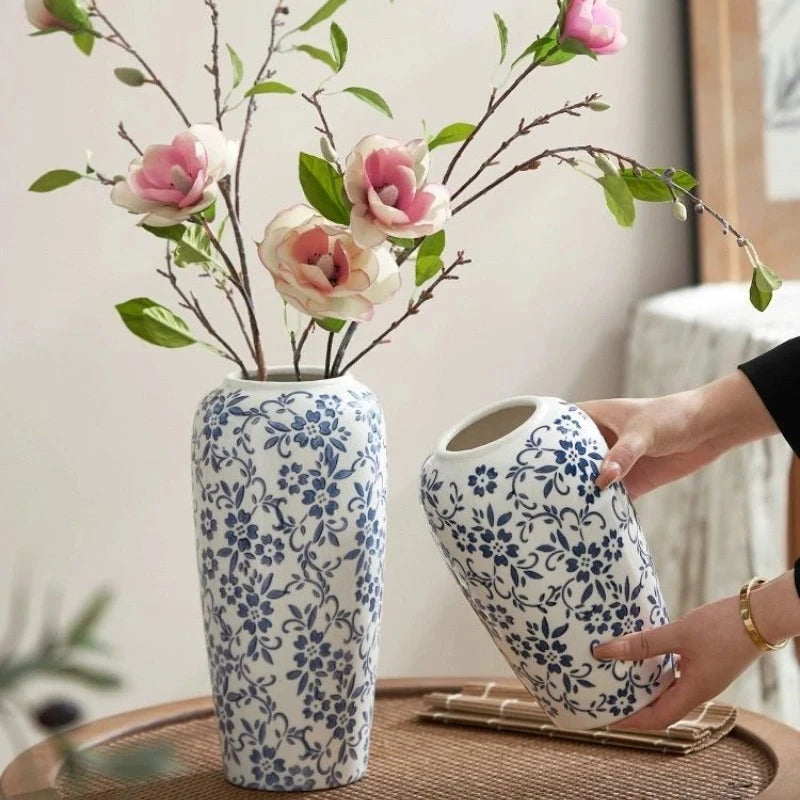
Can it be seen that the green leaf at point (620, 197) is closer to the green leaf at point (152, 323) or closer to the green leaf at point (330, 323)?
the green leaf at point (330, 323)

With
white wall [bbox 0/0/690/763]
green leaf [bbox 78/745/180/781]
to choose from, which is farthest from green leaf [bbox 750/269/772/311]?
white wall [bbox 0/0/690/763]

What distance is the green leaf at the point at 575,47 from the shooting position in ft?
2.55

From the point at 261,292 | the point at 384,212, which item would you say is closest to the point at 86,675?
the point at 384,212

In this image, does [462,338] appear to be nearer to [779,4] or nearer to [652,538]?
[652,538]

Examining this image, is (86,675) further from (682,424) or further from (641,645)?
(682,424)

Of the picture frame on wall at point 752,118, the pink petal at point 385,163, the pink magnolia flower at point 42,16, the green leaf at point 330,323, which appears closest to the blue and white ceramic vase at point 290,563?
the green leaf at point 330,323

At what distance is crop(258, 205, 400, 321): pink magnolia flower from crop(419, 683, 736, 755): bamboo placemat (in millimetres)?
374

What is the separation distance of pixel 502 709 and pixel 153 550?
66 cm

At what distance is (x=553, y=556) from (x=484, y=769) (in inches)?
8.3

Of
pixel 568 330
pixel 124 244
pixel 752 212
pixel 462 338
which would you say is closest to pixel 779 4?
pixel 752 212

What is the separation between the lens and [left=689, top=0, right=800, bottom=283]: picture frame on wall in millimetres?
1693

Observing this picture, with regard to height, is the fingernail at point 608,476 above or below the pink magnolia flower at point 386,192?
below

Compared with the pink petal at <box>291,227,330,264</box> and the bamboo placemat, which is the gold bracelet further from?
the pink petal at <box>291,227,330,264</box>

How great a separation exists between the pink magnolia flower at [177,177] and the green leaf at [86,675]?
1.80 feet
